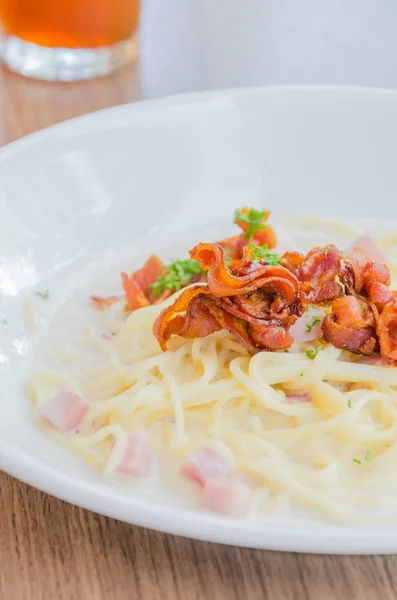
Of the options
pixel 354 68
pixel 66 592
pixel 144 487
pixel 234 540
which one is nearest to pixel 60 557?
pixel 66 592

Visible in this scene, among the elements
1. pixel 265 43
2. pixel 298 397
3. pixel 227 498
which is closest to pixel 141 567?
pixel 227 498

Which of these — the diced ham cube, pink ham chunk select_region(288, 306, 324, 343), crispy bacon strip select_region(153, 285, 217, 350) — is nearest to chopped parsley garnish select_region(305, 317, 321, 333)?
pink ham chunk select_region(288, 306, 324, 343)

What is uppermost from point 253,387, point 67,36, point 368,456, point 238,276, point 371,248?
point 67,36

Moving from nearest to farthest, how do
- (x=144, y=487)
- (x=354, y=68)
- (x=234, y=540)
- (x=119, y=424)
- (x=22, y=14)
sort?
1. (x=234, y=540)
2. (x=144, y=487)
3. (x=119, y=424)
4. (x=22, y=14)
5. (x=354, y=68)

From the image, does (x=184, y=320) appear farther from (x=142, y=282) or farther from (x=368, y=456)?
(x=368, y=456)

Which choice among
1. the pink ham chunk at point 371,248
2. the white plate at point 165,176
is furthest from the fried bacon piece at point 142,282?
the pink ham chunk at point 371,248

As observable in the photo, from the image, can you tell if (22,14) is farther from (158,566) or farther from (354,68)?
(158,566)

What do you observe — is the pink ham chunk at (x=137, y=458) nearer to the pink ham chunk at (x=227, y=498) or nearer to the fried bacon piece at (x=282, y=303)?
the pink ham chunk at (x=227, y=498)
